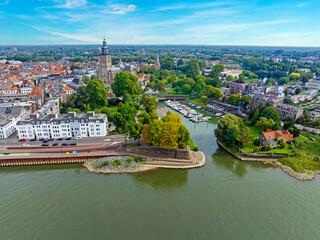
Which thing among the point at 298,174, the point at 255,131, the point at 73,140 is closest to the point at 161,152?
the point at 73,140

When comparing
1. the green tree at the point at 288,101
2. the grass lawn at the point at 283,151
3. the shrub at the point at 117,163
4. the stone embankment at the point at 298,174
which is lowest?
the stone embankment at the point at 298,174

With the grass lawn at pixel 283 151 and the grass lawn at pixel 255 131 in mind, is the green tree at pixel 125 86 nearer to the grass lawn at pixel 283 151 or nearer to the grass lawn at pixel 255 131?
the grass lawn at pixel 255 131

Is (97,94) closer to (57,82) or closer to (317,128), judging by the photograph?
(57,82)

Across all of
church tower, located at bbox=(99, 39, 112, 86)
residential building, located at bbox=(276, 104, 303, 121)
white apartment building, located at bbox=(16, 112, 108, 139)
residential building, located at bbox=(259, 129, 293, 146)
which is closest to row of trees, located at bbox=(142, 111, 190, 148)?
white apartment building, located at bbox=(16, 112, 108, 139)

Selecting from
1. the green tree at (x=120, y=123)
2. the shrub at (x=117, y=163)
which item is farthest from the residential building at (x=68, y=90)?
the shrub at (x=117, y=163)

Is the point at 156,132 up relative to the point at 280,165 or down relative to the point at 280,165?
up

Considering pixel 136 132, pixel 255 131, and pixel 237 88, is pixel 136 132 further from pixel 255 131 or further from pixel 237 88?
pixel 237 88
